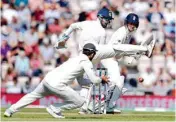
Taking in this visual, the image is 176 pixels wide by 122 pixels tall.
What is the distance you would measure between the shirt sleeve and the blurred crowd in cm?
868

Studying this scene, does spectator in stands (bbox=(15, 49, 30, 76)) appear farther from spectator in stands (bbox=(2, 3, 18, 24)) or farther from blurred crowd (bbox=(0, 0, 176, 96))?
spectator in stands (bbox=(2, 3, 18, 24))

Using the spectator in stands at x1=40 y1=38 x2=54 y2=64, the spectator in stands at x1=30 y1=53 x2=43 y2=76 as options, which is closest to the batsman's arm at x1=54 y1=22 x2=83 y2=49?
the spectator in stands at x1=30 y1=53 x2=43 y2=76

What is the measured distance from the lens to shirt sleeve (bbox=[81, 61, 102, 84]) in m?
13.7

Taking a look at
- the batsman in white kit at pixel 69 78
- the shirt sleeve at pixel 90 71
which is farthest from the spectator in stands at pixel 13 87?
the shirt sleeve at pixel 90 71

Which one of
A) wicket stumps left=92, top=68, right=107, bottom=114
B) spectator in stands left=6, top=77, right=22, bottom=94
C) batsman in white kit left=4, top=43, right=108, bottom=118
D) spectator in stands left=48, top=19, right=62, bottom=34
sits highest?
spectator in stands left=48, top=19, right=62, bottom=34

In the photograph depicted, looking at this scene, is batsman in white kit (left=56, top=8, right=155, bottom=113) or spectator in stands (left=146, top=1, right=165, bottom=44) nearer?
batsman in white kit (left=56, top=8, right=155, bottom=113)

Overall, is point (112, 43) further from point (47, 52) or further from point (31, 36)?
point (31, 36)

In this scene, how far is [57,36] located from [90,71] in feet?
37.1

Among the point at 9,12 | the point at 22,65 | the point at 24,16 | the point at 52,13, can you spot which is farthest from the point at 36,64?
the point at 9,12

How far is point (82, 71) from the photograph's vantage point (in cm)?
1402

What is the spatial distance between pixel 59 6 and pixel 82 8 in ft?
2.45

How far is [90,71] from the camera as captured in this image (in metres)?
13.7

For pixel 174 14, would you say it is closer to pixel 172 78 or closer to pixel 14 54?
pixel 172 78

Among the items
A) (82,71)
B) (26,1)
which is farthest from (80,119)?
(26,1)
